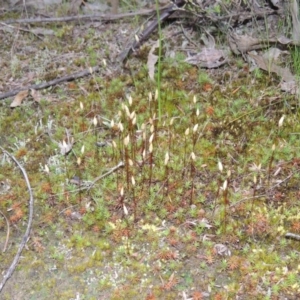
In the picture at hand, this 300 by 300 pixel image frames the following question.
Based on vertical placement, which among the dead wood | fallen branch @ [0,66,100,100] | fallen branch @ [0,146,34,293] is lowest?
fallen branch @ [0,146,34,293]

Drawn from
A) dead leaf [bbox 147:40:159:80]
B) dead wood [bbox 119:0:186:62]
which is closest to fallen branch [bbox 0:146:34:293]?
dead leaf [bbox 147:40:159:80]

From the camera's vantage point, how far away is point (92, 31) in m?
4.66

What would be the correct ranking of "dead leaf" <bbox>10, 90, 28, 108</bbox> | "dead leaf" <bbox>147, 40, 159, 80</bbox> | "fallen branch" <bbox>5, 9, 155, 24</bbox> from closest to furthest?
"dead leaf" <bbox>10, 90, 28, 108</bbox> < "dead leaf" <bbox>147, 40, 159, 80</bbox> < "fallen branch" <bbox>5, 9, 155, 24</bbox>

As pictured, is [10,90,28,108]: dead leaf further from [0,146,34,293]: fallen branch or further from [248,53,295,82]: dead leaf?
[248,53,295,82]: dead leaf

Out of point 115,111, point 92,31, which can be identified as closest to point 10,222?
point 115,111

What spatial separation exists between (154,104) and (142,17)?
1.28 meters

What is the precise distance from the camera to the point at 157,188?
3.31 metres

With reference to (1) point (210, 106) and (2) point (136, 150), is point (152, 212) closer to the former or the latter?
(2) point (136, 150)

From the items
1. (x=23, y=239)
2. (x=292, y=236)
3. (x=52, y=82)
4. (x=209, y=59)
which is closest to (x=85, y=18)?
(x=52, y=82)

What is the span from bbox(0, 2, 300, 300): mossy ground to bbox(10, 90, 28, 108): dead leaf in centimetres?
4

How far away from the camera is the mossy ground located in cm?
289

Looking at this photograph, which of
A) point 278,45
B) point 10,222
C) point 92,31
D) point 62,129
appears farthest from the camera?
point 92,31

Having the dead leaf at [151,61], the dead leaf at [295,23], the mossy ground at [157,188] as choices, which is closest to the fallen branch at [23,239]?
the mossy ground at [157,188]

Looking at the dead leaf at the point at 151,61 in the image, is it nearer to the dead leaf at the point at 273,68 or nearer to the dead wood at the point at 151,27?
the dead wood at the point at 151,27
